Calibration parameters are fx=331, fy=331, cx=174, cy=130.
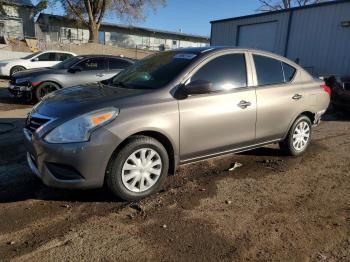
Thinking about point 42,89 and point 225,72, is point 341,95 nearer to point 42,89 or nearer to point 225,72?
point 225,72

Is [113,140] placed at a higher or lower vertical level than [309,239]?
higher

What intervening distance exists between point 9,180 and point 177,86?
2.38 m

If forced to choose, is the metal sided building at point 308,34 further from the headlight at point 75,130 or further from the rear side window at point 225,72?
the headlight at point 75,130

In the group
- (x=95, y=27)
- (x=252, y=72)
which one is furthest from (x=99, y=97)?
(x=95, y=27)

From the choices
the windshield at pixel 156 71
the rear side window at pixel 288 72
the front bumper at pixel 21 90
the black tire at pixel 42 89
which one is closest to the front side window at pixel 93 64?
the black tire at pixel 42 89

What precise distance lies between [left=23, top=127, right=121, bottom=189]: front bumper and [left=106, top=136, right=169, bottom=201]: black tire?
0.09 meters

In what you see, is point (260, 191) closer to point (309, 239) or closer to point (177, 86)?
point (309, 239)

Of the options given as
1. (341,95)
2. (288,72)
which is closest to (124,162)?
(288,72)

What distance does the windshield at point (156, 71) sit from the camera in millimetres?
4004

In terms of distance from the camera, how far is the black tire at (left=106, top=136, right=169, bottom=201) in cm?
341

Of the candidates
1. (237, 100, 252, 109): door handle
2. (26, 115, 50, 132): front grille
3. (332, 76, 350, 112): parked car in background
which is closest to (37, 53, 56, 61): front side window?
(332, 76, 350, 112): parked car in background

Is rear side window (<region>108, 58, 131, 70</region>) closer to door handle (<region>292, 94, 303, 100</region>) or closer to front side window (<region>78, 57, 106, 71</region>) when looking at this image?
front side window (<region>78, 57, 106, 71</region>)

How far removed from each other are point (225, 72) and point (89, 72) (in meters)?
6.39

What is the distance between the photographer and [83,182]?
330 centimetres
